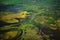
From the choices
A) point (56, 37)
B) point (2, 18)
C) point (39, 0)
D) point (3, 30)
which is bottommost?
point (56, 37)

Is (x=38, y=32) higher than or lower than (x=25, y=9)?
lower

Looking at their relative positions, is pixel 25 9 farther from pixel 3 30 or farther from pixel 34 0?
pixel 3 30

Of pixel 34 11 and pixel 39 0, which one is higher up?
pixel 39 0

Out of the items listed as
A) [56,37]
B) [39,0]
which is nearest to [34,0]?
[39,0]

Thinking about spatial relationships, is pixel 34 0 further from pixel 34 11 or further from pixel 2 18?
pixel 2 18

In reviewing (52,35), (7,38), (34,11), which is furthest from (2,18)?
(52,35)

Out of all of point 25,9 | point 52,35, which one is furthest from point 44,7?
point 52,35
